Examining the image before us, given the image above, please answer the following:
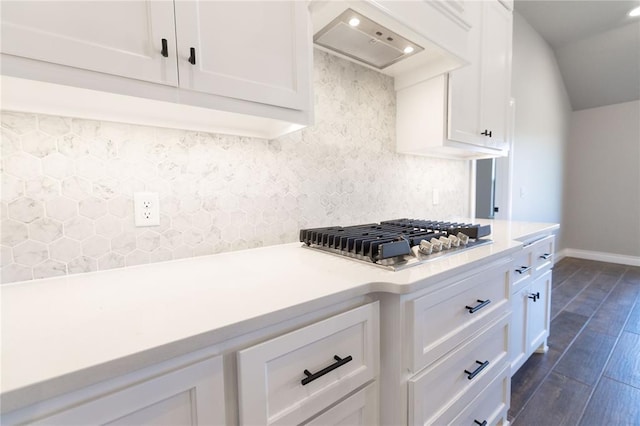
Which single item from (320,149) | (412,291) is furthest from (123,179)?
(412,291)

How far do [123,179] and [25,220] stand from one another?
0.26m

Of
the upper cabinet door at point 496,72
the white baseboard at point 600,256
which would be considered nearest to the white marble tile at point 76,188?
the upper cabinet door at point 496,72

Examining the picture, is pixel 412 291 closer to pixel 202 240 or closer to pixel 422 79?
pixel 202 240

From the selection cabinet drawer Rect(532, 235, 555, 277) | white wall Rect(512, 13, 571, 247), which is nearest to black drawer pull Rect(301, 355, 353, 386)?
cabinet drawer Rect(532, 235, 555, 277)

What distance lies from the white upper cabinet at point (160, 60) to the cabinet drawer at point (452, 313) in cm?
71

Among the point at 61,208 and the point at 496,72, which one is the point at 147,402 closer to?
the point at 61,208

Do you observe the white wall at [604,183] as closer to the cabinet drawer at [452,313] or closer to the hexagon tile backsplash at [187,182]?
the hexagon tile backsplash at [187,182]

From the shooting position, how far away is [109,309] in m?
0.60

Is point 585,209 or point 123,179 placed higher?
point 123,179

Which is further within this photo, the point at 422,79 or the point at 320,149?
the point at 422,79

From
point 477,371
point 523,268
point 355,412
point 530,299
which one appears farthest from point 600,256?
point 355,412

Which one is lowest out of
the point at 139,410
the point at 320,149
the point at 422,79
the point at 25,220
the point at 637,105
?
the point at 139,410

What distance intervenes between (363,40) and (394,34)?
0.43 ft

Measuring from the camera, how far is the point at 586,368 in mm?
1787
